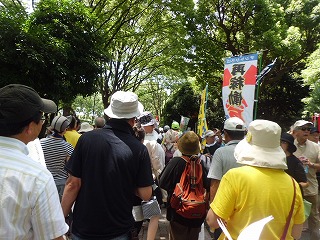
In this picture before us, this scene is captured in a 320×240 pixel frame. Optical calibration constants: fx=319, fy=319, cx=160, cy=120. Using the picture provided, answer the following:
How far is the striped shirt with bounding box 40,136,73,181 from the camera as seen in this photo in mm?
4348

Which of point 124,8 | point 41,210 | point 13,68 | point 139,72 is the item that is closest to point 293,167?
point 41,210

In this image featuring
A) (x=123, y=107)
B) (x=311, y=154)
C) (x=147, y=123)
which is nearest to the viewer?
(x=123, y=107)

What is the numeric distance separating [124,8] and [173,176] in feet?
36.4

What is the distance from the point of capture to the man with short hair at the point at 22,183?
4.33 ft

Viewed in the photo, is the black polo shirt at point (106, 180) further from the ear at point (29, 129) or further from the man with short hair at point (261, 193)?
the ear at point (29, 129)

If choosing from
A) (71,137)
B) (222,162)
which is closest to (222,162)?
(222,162)

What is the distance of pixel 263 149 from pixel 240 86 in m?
3.51

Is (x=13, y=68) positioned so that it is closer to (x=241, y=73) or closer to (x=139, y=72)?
(x=241, y=73)

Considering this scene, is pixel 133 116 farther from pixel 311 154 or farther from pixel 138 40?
pixel 138 40

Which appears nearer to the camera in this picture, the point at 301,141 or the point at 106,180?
the point at 106,180

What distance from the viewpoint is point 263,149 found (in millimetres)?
2119

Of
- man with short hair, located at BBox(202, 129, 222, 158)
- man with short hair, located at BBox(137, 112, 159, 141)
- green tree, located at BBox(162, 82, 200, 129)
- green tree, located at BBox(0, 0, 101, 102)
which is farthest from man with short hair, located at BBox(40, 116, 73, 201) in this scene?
green tree, located at BBox(162, 82, 200, 129)

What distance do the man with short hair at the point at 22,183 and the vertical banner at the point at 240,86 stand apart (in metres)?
4.28

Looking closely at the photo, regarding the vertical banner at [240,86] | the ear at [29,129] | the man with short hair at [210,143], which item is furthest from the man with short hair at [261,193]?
the man with short hair at [210,143]
